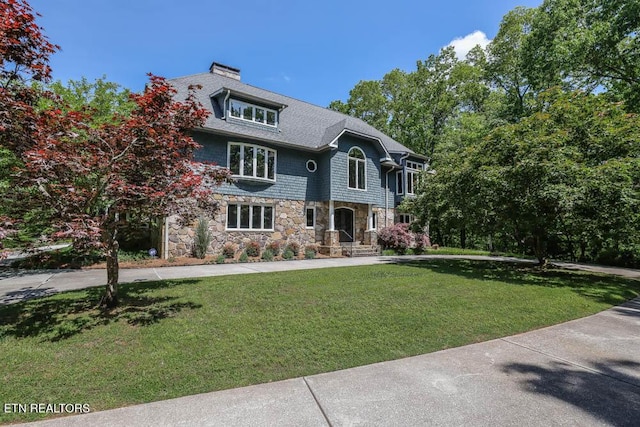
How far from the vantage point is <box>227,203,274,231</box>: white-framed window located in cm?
1381

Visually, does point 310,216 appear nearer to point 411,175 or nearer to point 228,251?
point 228,251

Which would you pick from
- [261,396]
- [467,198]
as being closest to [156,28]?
[261,396]

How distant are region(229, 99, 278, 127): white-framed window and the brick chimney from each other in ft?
17.1

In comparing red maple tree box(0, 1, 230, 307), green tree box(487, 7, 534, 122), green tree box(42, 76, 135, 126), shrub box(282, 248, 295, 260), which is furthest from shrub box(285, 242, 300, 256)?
green tree box(487, 7, 534, 122)

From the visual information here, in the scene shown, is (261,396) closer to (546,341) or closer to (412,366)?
(412,366)

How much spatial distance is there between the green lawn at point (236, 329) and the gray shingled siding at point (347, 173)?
890 centimetres

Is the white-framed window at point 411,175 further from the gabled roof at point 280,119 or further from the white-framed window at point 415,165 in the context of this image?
the gabled roof at point 280,119

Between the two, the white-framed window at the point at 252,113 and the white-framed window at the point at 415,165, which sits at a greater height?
the white-framed window at the point at 252,113

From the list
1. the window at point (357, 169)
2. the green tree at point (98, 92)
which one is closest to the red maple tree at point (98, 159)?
the window at point (357, 169)

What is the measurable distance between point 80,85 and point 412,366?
77.5 ft

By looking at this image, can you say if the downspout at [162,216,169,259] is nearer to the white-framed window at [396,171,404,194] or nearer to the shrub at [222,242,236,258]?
the shrub at [222,242,236,258]

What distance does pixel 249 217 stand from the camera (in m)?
14.3

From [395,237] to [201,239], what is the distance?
11393mm

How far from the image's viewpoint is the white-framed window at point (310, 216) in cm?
1613
